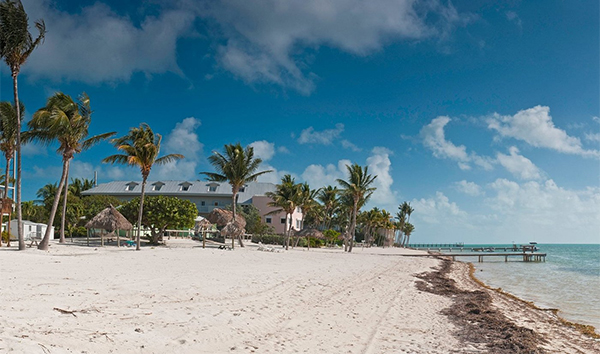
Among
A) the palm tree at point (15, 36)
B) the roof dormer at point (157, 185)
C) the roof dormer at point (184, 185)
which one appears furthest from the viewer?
the roof dormer at point (157, 185)

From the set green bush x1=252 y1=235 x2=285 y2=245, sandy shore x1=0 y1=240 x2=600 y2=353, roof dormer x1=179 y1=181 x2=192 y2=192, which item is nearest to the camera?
sandy shore x1=0 y1=240 x2=600 y2=353

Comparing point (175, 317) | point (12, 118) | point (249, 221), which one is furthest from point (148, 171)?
point (249, 221)

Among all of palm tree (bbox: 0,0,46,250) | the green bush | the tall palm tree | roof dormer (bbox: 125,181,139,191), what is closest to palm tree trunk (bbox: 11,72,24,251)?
palm tree (bbox: 0,0,46,250)

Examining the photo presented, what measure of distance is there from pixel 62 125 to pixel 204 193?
40529 mm

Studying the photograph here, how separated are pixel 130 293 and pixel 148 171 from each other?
1853 cm

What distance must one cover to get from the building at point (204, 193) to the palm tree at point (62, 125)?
123 feet

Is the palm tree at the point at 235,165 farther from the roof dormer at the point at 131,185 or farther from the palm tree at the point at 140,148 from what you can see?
the roof dormer at the point at 131,185

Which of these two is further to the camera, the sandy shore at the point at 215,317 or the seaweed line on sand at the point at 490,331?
the seaweed line on sand at the point at 490,331

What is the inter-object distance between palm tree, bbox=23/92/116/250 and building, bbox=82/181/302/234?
3740 centimetres

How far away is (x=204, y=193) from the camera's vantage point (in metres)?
60.9

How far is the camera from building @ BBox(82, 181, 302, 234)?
198 feet

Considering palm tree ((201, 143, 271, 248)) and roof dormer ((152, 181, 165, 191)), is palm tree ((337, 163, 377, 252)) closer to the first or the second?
palm tree ((201, 143, 271, 248))

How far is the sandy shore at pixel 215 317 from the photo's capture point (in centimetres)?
590

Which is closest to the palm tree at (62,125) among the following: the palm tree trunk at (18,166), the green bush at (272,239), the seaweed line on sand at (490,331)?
the palm tree trunk at (18,166)
